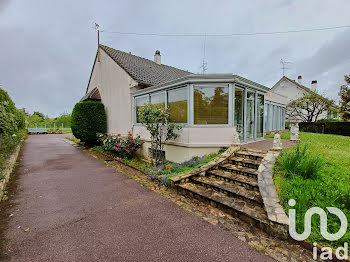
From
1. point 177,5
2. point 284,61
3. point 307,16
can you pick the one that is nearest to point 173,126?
point 177,5

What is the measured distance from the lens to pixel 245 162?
5.08 m

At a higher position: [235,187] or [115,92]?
[115,92]

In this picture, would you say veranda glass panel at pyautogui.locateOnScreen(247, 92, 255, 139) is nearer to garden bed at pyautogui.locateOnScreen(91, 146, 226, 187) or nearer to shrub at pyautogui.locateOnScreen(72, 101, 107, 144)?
garden bed at pyautogui.locateOnScreen(91, 146, 226, 187)

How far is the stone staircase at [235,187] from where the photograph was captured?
10.3 ft

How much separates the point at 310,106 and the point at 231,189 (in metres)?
21.1

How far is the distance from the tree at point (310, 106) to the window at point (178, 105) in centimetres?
1510

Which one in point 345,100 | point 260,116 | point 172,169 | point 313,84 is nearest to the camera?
point 172,169

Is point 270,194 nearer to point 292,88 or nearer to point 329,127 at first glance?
point 329,127

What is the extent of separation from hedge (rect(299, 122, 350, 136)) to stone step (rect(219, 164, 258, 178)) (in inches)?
702

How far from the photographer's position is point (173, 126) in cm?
665

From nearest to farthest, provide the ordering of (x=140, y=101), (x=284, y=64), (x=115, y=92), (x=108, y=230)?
(x=108, y=230), (x=140, y=101), (x=115, y=92), (x=284, y=64)

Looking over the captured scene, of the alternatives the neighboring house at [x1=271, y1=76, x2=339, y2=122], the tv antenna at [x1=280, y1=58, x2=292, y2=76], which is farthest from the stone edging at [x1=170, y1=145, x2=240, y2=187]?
the tv antenna at [x1=280, y1=58, x2=292, y2=76]

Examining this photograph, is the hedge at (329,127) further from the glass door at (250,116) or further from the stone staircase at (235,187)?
the stone staircase at (235,187)

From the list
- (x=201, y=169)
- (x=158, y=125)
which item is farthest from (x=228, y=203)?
(x=158, y=125)
